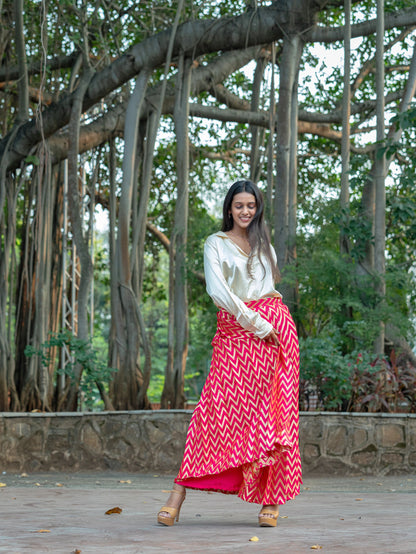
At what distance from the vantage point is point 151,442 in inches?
234

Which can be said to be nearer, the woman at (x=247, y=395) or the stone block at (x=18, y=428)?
the woman at (x=247, y=395)

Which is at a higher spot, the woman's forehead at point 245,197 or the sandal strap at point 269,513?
the woman's forehead at point 245,197

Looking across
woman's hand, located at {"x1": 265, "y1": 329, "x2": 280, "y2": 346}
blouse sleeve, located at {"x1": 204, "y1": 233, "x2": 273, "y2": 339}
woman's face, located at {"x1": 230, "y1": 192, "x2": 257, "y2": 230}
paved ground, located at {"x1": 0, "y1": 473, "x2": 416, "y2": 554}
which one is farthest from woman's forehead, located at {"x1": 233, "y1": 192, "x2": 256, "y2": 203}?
paved ground, located at {"x1": 0, "y1": 473, "x2": 416, "y2": 554}

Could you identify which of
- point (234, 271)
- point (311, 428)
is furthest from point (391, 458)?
point (234, 271)

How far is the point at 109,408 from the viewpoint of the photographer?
6.54 meters

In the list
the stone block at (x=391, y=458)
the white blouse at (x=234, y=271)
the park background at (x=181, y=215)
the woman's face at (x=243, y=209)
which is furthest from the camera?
the park background at (x=181, y=215)

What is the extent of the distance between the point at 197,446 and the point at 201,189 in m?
8.00

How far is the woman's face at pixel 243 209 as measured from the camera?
124 inches

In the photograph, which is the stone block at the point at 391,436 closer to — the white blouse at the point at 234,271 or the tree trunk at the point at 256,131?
the white blouse at the point at 234,271

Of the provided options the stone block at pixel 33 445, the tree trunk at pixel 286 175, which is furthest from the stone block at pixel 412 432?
the stone block at pixel 33 445

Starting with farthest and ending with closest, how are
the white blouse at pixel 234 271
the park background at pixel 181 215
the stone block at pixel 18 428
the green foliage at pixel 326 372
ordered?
the park background at pixel 181 215 < the green foliage at pixel 326 372 < the stone block at pixel 18 428 < the white blouse at pixel 234 271

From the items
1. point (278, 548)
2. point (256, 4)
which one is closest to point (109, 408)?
point (256, 4)

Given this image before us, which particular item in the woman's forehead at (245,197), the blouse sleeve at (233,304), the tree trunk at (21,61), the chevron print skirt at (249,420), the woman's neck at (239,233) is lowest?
the chevron print skirt at (249,420)

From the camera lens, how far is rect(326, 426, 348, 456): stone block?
5.80m
